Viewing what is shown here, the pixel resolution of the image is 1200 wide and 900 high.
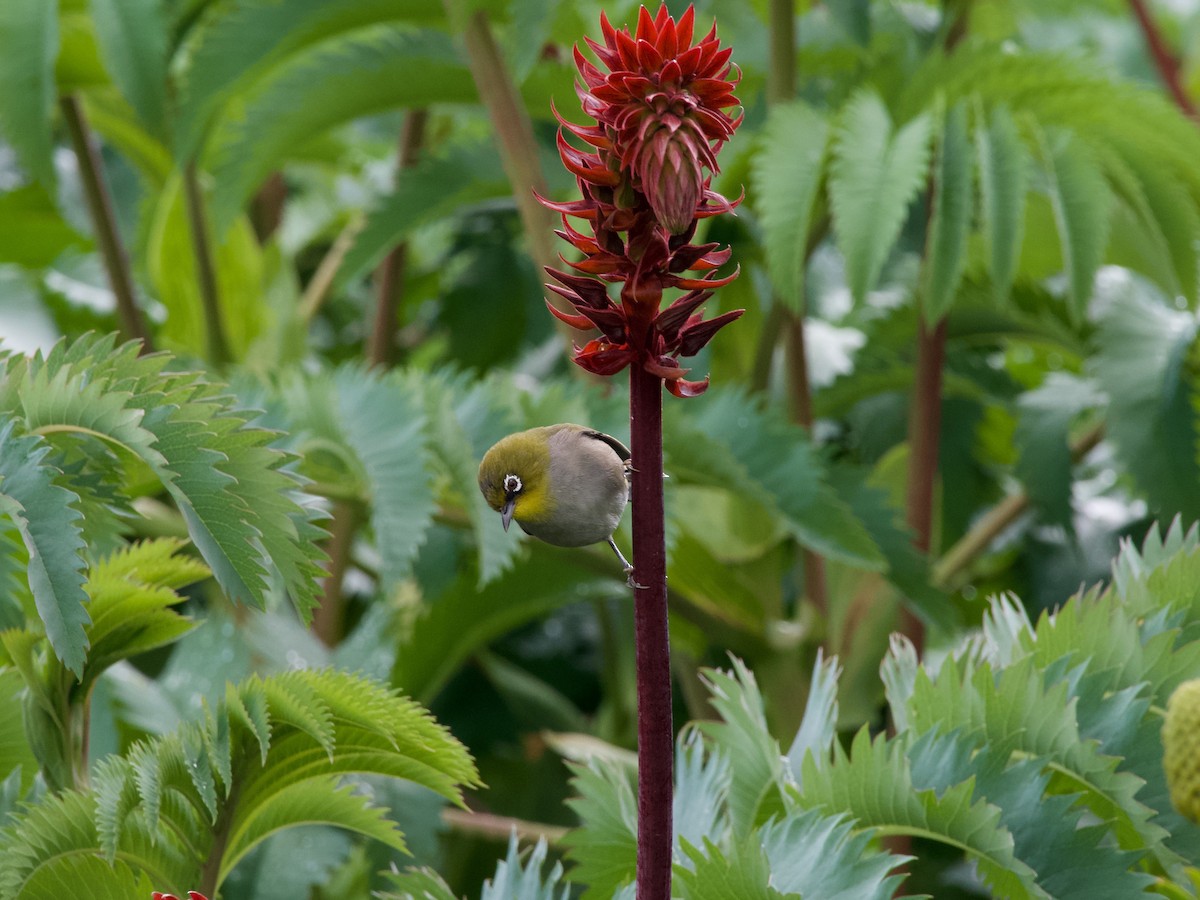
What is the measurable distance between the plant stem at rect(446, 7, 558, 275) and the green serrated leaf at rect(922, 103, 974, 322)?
7.5 inches


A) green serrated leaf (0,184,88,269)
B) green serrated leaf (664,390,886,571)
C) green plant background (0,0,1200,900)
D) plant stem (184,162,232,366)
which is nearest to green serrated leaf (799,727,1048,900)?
green plant background (0,0,1200,900)

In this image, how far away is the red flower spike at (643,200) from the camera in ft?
0.77

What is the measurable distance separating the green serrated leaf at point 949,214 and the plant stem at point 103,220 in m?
0.47

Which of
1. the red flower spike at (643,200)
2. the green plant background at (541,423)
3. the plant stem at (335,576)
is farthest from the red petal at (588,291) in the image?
the plant stem at (335,576)

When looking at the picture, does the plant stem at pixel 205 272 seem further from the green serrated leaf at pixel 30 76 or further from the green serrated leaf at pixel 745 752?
the green serrated leaf at pixel 745 752

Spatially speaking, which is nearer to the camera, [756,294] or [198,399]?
[198,399]

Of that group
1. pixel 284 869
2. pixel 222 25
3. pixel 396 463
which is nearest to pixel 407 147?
pixel 222 25

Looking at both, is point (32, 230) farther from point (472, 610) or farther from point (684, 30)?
point (684, 30)

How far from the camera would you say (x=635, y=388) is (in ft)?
0.79

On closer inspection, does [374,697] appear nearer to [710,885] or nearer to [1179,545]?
→ [710,885]

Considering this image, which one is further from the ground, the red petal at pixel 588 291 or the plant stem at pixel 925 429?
the red petal at pixel 588 291

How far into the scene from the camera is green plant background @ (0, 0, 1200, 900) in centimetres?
32

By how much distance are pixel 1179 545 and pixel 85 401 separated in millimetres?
327

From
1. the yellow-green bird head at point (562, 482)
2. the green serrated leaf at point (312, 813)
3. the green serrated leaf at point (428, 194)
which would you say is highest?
the yellow-green bird head at point (562, 482)
